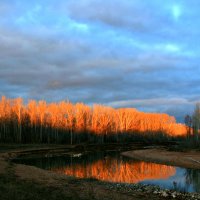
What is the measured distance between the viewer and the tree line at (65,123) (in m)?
90.0

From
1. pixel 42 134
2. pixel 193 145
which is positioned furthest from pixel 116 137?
pixel 193 145

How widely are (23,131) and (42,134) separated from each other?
25.5 ft

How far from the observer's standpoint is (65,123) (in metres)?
106

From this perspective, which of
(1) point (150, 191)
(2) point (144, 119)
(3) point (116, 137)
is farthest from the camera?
(2) point (144, 119)

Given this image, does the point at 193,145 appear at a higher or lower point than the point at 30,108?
lower

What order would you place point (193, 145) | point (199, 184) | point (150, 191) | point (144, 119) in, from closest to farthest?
point (150, 191) → point (199, 184) → point (193, 145) → point (144, 119)

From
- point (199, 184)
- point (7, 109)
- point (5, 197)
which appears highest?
point (7, 109)

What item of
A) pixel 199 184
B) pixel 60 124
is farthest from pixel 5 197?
pixel 60 124

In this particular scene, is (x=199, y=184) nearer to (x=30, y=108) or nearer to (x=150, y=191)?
(x=150, y=191)

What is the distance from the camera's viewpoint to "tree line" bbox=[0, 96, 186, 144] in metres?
90.0

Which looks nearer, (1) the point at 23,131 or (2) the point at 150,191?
(2) the point at 150,191

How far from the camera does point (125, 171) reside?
107 feet

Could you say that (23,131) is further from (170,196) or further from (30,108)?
(170,196)

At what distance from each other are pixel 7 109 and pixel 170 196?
3308 inches
